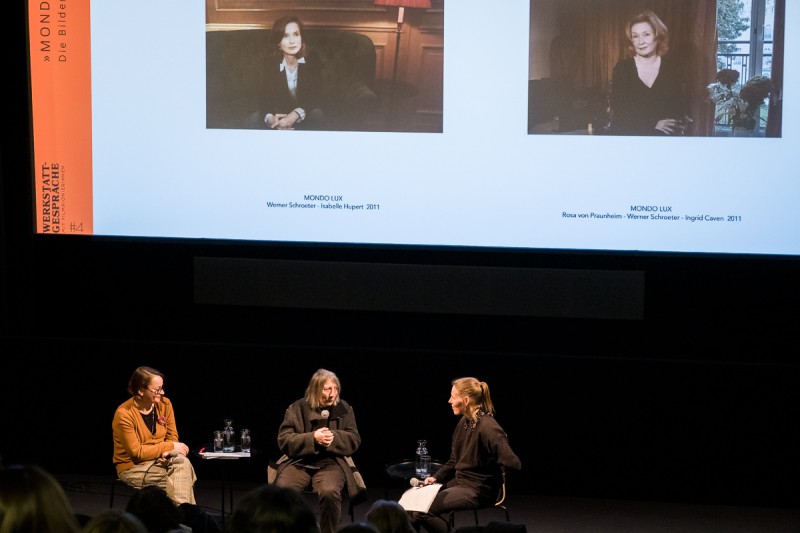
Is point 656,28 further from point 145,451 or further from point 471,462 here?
point 145,451

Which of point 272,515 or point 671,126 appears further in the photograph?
point 671,126

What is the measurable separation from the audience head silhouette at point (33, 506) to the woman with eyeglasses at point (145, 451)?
2.75m

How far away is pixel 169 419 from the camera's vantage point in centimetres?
533

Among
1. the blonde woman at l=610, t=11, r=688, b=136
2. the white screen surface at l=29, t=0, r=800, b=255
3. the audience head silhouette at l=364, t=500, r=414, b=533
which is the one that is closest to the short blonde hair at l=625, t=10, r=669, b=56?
the blonde woman at l=610, t=11, r=688, b=136

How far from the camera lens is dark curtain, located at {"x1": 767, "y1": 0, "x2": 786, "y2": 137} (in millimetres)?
5145

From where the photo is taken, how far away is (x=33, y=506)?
2.27m

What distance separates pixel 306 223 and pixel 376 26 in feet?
3.62

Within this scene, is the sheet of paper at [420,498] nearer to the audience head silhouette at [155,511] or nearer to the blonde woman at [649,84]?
the audience head silhouette at [155,511]

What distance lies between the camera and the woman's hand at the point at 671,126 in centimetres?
527

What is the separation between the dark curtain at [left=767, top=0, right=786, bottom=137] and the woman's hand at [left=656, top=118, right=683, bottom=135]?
1.42ft

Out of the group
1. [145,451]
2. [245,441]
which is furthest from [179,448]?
[245,441]

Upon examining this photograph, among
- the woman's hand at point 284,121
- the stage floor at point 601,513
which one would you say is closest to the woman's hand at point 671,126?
the woman's hand at point 284,121

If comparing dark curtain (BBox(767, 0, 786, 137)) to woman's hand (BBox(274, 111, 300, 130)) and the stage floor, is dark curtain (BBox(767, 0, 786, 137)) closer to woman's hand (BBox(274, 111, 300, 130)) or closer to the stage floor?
the stage floor

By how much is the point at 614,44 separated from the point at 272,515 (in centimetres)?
363
